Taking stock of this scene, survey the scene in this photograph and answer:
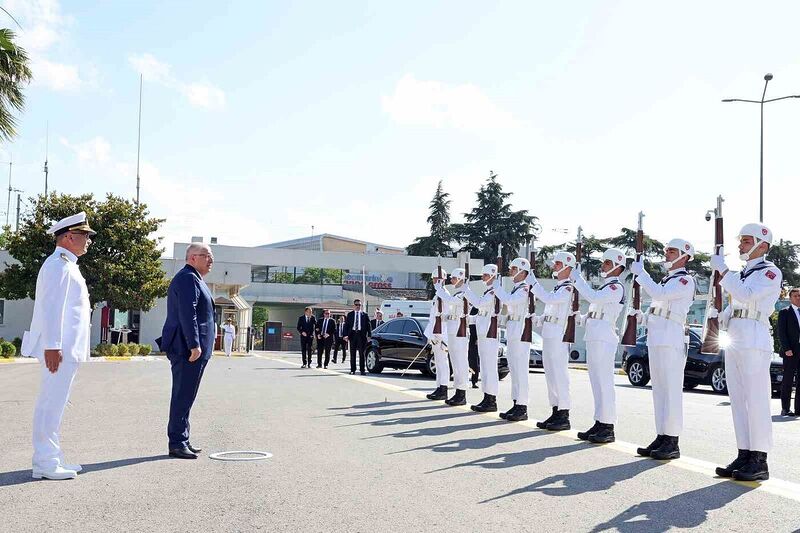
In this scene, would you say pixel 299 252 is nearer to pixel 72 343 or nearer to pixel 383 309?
pixel 383 309

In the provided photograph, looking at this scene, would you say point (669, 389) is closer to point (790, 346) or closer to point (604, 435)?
Result: point (604, 435)

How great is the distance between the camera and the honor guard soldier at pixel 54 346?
6395 mm

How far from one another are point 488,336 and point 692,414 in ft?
11.3

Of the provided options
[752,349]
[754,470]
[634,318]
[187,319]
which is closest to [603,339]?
[634,318]

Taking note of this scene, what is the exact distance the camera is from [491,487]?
6465 millimetres

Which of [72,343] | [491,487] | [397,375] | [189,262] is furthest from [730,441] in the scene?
[397,375]

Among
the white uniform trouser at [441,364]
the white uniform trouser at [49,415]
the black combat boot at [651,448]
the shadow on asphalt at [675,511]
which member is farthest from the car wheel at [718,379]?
the white uniform trouser at [49,415]

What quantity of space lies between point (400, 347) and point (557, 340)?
12028 mm

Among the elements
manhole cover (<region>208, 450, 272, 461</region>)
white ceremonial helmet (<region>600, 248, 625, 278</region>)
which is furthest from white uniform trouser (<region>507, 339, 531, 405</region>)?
manhole cover (<region>208, 450, 272, 461</region>)

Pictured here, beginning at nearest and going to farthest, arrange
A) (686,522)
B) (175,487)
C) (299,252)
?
(686,522), (175,487), (299,252)

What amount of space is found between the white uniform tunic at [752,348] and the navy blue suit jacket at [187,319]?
463 cm

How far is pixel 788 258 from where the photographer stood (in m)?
67.1

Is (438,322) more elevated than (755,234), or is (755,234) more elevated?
(755,234)

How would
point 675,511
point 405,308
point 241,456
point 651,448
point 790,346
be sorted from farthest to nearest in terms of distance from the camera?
1. point 405,308
2. point 790,346
3. point 651,448
4. point 241,456
5. point 675,511
